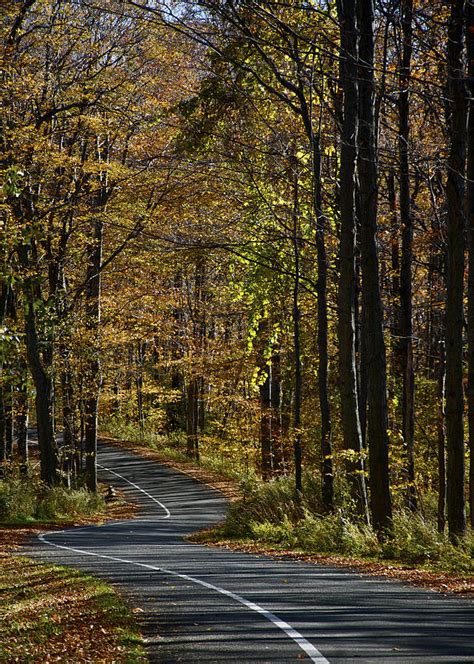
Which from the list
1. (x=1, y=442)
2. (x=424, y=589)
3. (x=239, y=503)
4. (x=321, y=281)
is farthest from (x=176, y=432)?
(x=424, y=589)

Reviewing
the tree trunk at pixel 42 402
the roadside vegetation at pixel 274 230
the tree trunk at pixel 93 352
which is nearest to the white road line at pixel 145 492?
the roadside vegetation at pixel 274 230

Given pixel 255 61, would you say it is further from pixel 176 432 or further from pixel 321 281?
pixel 176 432

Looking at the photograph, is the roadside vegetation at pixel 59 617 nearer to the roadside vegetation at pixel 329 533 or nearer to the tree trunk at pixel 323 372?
the roadside vegetation at pixel 329 533

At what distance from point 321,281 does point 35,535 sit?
10007 mm

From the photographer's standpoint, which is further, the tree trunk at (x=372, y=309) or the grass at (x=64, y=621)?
the tree trunk at (x=372, y=309)

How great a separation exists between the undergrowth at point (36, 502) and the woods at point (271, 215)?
0.72 m

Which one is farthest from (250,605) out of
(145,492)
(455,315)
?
(145,492)

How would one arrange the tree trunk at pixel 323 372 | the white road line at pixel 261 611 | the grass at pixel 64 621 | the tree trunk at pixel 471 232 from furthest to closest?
the tree trunk at pixel 323 372
the tree trunk at pixel 471 232
the grass at pixel 64 621
the white road line at pixel 261 611

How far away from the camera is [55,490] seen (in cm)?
2656

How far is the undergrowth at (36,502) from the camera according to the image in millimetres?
24703

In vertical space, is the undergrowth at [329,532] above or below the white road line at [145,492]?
Result: above

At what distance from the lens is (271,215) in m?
20.3

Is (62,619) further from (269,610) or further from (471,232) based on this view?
(471,232)

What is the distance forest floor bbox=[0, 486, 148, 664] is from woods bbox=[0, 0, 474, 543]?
3066mm
